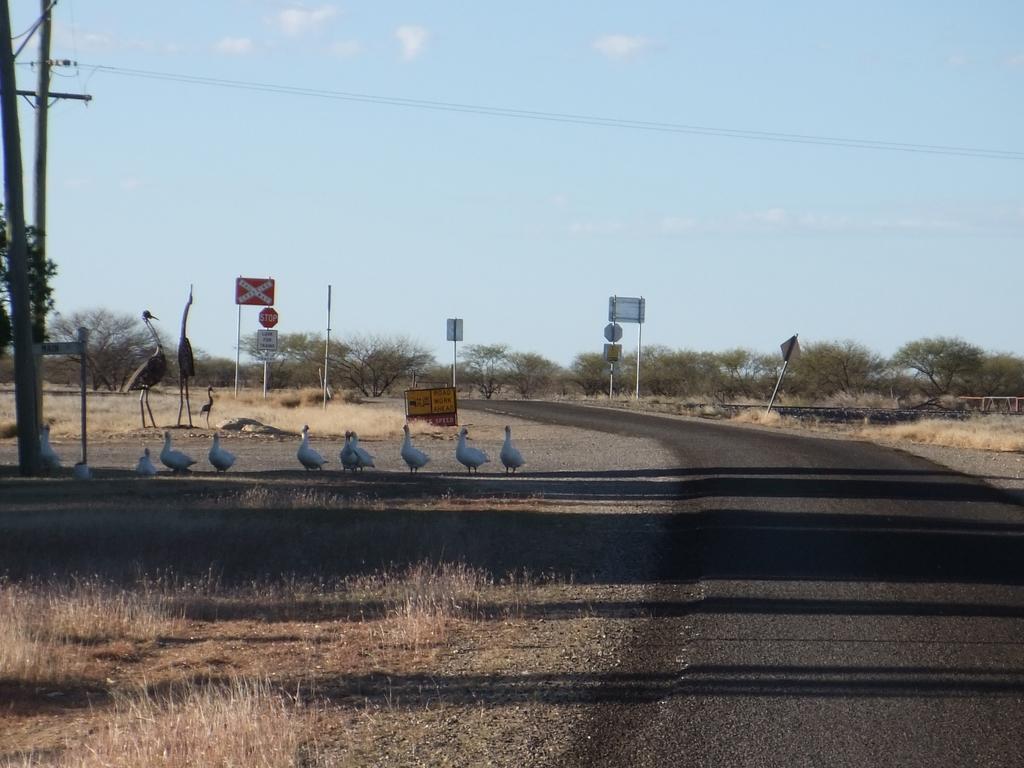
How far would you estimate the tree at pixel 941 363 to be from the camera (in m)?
86.5

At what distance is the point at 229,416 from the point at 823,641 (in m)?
32.5

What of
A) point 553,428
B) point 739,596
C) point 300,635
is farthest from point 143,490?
point 553,428

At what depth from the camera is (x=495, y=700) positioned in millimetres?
7633

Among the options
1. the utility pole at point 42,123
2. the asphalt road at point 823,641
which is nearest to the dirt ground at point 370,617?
the asphalt road at point 823,641

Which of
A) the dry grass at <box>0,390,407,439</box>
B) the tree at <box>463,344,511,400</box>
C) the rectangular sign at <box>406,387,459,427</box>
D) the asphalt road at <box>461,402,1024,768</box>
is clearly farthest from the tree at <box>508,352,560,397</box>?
the asphalt road at <box>461,402,1024,768</box>

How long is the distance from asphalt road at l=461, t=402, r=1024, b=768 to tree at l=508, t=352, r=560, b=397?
80.0 metres

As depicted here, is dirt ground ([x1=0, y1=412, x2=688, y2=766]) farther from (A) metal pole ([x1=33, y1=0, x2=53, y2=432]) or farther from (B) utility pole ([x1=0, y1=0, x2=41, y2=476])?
(A) metal pole ([x1=33, y1=0, x2=53, y2=432])

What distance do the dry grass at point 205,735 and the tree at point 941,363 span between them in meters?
84.0

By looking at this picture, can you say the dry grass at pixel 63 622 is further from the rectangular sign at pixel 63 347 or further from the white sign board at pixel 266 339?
the white sign board at pixel 266 339

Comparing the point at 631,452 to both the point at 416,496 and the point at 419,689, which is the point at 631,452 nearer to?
the point at 416,496

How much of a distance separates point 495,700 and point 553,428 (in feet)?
104

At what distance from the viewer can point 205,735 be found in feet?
21.9

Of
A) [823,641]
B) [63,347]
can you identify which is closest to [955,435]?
[63,347]

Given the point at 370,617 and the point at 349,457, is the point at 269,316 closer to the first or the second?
the point at 349,457
